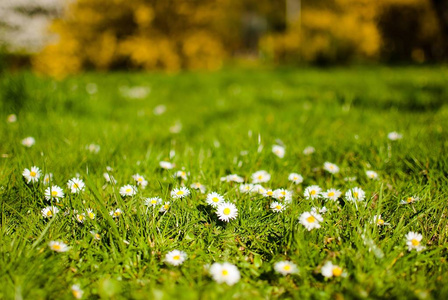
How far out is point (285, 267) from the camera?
116cm

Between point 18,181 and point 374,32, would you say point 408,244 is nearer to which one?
point 18,181

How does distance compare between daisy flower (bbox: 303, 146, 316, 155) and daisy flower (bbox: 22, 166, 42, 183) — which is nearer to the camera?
daisy flower (bbox: 22, 166, 42, 183)

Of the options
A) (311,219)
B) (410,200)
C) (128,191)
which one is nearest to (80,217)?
(128,191)

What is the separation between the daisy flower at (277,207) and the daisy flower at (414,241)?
1.60ft

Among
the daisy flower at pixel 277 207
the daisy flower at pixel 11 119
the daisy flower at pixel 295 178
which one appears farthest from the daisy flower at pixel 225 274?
the daisy flower at pixel 11 119

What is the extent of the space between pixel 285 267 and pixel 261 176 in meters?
0.71

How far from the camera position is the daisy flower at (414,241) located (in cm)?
121

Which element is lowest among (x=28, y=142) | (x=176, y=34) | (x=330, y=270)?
(x=330, y=270)

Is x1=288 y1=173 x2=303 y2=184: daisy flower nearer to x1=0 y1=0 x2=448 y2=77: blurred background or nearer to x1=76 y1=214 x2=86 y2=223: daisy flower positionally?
x1=76 y1=214 x2=86 y2=223: daisy flower

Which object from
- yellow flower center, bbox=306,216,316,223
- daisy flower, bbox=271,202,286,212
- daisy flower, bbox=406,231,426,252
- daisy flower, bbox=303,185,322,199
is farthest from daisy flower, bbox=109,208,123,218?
daisy flower, bbox=406,231,426,252

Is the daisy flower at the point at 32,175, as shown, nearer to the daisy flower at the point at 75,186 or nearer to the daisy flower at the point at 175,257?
the daisy flower at the point at 75,186

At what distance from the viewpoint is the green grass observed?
44.5 inches

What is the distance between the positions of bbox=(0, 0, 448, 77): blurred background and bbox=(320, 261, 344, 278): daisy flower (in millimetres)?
8854

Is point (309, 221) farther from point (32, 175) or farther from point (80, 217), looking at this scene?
point (32, 175)
